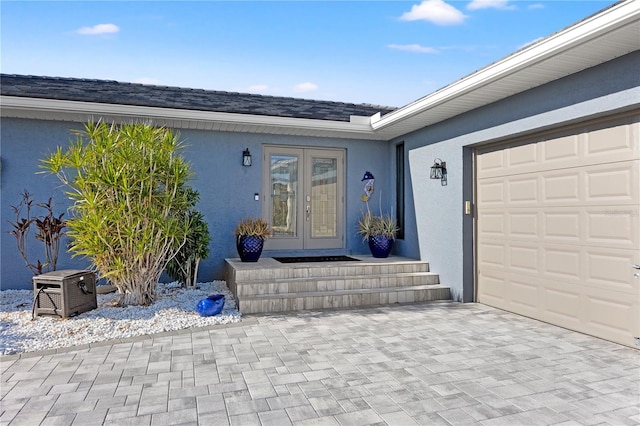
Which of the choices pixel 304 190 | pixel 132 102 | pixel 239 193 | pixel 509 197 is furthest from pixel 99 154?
pixel 509 197

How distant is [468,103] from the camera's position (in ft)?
18.0

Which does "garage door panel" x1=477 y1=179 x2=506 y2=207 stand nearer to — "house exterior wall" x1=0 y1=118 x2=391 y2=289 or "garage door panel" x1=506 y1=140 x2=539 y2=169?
"garage door panel" x1=506 y1=140 x2=539 y2=169

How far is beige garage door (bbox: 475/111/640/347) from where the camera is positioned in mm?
4016

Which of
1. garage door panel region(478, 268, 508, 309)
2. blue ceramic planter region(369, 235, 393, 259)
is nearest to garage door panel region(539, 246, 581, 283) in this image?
garage door panel region(478, 268, 508, 309)

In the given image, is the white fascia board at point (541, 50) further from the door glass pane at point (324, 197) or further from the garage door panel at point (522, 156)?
the door glass pane at point (324, 197)

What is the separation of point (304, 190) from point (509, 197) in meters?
3.66

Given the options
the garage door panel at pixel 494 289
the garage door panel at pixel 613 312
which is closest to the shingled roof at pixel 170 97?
the garage door panel at pixel 494 289

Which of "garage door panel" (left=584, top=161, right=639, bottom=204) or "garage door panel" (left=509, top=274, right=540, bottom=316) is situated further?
"garage door panel" (left=509, top=274, right=540, bottom=316)

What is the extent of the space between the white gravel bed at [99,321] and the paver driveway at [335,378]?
259 mm

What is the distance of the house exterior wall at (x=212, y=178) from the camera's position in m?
6.21

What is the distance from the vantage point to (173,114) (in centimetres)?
625

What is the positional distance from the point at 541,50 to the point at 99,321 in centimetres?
547

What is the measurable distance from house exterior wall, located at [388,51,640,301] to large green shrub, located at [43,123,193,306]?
3.88m

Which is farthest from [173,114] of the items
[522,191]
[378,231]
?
[522,191]
